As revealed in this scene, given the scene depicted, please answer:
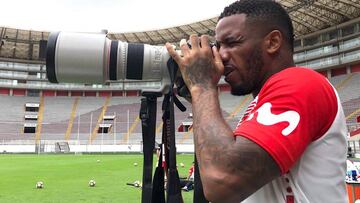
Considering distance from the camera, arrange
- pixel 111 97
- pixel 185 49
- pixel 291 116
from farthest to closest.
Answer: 1. pixel 111 97
2. pixel 185 49
3. pixel 291 116

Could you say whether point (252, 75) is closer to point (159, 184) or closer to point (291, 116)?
point (291, 116)

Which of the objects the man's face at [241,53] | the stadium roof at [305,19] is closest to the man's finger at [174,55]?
the man's face at [241,53]

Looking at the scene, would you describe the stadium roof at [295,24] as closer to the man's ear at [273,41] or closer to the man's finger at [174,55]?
the man's finger at [174,55]

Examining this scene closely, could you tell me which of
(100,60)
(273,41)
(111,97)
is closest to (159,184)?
(100,60)

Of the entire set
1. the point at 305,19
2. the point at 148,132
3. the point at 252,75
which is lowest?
the point at 148,132

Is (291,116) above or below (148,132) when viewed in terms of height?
above

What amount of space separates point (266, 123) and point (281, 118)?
0.05 meters

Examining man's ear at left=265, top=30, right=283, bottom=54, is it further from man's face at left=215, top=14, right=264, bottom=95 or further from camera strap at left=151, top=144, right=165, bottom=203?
camera strap at left=151, top=144, right=165, bottom=203

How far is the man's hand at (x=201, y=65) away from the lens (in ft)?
4.31

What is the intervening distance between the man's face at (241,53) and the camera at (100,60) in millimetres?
708

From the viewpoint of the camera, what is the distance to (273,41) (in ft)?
4.24

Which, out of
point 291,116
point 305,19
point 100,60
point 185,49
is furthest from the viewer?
point 305,19

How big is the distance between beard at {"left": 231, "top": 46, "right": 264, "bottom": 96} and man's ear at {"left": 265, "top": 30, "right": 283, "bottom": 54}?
35mm

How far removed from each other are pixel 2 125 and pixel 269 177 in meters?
44.0
